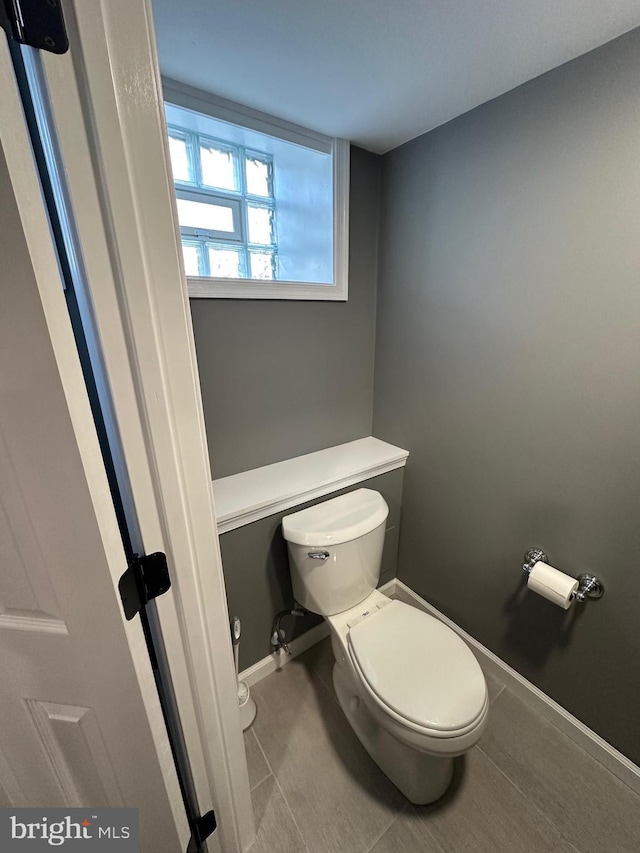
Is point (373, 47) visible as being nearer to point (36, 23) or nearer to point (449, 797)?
point (36, 23)

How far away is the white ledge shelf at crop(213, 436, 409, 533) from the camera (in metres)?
1.25

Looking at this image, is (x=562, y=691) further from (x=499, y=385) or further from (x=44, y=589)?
(x=44, y=589)

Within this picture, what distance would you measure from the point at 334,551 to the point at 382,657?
0.35 meters

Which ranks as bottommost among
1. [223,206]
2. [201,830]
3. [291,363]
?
[201,830]

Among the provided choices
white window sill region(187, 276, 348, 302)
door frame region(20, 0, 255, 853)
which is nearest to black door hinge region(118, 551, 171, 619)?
door frame region(20, 0, 255, 853)

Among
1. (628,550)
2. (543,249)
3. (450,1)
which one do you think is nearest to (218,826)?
(628,550)

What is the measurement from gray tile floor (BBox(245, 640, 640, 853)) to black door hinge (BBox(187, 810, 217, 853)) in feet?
0.81

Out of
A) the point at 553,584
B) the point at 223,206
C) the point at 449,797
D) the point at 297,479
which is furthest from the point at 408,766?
the point at 223,206

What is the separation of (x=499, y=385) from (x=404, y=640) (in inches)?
37.2

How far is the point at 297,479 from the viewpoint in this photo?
4.66 ft

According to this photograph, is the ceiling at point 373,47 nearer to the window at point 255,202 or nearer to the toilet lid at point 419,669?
the window at point 255,202

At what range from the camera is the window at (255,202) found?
47.7 inches

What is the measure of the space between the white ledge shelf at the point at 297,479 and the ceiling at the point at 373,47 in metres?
1.28

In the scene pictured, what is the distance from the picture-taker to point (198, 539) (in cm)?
65
